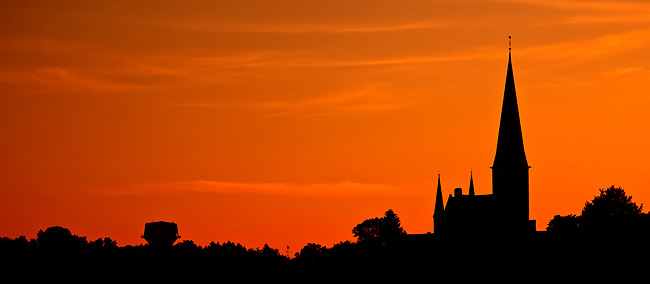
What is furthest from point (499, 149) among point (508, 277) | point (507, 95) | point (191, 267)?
point (191, 267)

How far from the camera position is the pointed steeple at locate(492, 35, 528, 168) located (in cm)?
15375

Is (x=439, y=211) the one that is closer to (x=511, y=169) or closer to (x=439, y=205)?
(x=439, y=205)

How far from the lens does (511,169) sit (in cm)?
15362

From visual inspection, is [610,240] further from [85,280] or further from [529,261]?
[85,280]

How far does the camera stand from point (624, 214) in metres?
179

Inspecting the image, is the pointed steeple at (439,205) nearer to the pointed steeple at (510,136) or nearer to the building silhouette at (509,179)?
the building silhouette at (509,179)

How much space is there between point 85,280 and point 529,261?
47921mm

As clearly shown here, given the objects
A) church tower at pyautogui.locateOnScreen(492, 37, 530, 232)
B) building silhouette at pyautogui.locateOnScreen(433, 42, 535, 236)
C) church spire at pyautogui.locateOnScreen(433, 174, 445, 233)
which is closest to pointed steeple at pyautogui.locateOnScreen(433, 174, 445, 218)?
church spire at pyautogui.locateOnScreen(433, 174, 445, 233)

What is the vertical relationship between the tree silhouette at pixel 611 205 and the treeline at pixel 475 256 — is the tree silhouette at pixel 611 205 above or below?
above

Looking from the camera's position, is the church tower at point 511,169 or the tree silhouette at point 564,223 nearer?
the church tower at point 511,169

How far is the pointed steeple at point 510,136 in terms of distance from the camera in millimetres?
153750

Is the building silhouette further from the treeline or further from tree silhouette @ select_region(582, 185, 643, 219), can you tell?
tree silhouette @ select_region(582, 185, 643, 219)

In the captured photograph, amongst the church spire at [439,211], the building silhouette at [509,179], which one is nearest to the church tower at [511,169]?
the building silhouette at [509,179]

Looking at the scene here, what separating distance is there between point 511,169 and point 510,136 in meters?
3.48
